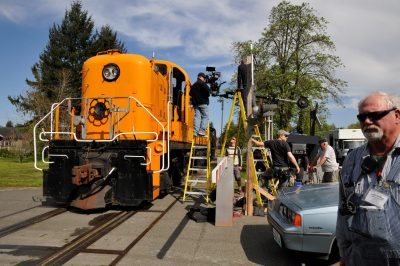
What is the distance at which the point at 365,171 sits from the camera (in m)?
2.36

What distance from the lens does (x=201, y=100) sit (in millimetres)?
10328

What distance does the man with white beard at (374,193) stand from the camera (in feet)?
7.03

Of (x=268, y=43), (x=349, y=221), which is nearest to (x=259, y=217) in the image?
(x=349, y=221)

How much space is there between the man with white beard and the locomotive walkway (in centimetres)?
296

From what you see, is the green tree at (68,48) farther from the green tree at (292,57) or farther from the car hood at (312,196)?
the car hood at (312,196)

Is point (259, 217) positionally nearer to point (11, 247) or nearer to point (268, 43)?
point (11, 247)

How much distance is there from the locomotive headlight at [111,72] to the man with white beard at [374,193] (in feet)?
23.3

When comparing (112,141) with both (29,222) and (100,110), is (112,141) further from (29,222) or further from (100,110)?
(29,222)

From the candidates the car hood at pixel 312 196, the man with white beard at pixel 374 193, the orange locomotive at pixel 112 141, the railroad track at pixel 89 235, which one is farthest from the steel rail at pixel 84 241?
the man with white beard at pixel 374 193

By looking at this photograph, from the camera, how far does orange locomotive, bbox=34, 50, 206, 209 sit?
→ 25.7 ft

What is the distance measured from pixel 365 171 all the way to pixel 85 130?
7.40 meters

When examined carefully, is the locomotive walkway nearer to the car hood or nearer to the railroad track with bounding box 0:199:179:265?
the railroad track with bounding box 0:199:179:265

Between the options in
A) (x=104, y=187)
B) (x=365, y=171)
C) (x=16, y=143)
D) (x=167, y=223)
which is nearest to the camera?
(x=365, y=171)

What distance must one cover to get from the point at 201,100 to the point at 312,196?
5498 millimetres
